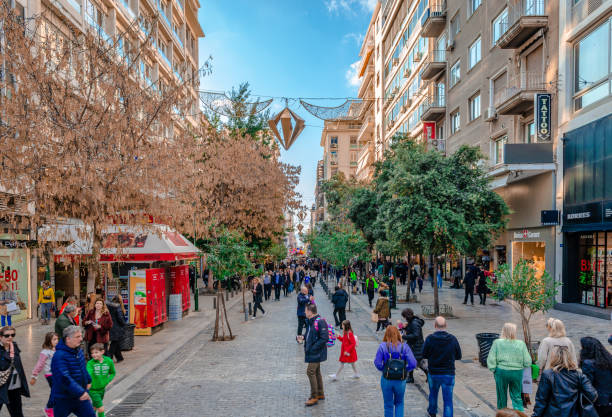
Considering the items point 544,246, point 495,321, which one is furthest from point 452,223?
point 544,246

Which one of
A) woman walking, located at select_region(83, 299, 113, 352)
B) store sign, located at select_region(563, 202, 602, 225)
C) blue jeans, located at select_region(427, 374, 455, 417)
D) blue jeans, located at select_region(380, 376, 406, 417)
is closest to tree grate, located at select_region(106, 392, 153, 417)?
woman walking, located at select_region(83, 299, 113, 352)

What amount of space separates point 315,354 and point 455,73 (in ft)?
92.5

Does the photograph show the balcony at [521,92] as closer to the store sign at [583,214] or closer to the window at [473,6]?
the store sign at [583,214]

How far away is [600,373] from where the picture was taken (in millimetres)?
5289

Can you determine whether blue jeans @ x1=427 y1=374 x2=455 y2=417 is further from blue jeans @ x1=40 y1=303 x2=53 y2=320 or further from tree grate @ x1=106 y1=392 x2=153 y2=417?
blue jeans @ x1=40 y1=303 x2=53 y2=320

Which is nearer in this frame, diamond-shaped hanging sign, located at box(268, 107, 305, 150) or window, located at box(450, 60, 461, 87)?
diamond-shaped hanging sign, located at box(268, 107, 305, 150)

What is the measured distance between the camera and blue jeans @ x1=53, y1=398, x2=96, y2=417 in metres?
6.03

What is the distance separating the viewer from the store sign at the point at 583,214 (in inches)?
696

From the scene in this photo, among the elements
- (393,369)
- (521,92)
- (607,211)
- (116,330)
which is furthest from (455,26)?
(393,369)

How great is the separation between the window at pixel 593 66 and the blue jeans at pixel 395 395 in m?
15.3

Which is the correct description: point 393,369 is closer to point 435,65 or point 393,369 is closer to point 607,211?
point 607,211

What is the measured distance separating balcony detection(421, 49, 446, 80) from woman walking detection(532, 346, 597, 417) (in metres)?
31.0

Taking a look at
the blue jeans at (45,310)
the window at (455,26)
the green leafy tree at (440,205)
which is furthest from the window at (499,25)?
the blue jeans at (45,310)

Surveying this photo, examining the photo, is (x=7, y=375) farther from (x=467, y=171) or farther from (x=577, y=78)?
(x=577, y=78)
